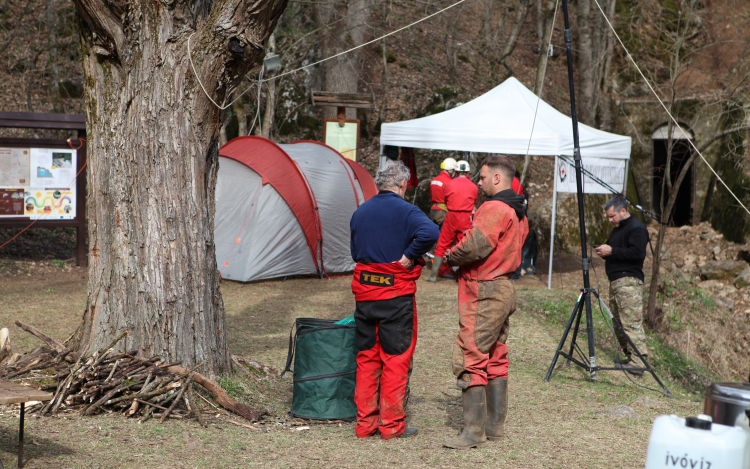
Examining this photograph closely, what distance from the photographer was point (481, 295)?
13.5ft

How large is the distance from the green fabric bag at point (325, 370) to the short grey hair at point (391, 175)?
980 millimetres

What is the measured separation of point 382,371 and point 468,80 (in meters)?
19.0

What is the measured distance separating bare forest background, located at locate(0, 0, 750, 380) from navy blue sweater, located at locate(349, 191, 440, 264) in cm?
924

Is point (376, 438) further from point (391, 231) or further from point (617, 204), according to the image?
point (617, 204)

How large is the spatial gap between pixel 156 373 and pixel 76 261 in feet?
23.6

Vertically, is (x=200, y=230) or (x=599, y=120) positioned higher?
(x=599, y=120)

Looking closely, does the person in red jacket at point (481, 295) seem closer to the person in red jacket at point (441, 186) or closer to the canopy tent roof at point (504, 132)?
the person in red jacket at point (441, 186)

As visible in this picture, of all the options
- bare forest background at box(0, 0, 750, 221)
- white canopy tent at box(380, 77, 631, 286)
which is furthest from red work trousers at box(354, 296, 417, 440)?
bare forest background at box(0, 0, 750, 221)

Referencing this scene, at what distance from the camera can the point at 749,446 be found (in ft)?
6.03

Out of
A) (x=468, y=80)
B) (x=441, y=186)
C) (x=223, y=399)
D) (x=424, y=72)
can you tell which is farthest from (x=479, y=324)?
(x=468, y=80)

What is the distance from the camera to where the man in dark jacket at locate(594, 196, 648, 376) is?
20.7 ft

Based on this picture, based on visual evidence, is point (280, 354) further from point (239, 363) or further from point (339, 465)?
point (339, 465)

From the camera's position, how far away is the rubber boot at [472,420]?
4086 mm

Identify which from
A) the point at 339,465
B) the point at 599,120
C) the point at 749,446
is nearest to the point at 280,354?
the point at 339,465
